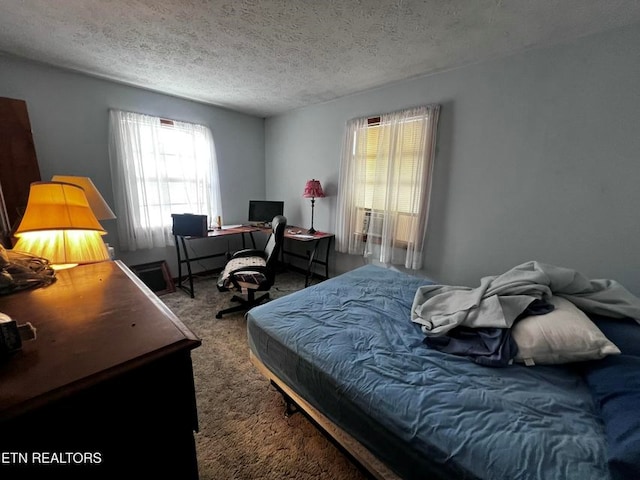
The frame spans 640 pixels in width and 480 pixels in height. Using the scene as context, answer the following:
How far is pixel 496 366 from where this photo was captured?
1.14 meters

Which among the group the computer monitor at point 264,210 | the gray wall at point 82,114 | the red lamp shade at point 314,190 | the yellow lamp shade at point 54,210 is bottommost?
the computer monitor at point 264,210

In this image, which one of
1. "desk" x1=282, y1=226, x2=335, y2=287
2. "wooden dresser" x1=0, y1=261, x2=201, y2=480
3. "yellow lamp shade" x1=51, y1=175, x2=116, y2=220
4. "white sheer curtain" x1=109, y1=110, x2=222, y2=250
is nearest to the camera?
"wooden dresser" x1=0, y1=261, x2=201, y2=480

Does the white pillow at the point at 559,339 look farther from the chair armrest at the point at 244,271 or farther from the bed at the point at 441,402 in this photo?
the chair armrest at the point at 244,271

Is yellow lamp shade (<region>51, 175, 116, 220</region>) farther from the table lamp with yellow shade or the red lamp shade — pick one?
the red lamp shade

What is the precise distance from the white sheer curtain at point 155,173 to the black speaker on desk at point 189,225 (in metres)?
0.49

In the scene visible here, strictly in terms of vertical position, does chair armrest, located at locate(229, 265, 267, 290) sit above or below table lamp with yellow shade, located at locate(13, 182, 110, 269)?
below

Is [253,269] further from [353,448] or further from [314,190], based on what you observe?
[353,448]

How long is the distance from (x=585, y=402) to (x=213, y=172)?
13.4 ft

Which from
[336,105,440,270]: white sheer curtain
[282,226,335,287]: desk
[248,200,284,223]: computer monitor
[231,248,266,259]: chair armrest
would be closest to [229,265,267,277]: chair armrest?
[231,248,266,259]: chair armrest

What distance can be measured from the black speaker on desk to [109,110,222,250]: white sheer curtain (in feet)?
1.62

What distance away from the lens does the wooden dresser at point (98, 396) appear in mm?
510

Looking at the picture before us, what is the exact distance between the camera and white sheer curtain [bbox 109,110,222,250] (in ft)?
9.71

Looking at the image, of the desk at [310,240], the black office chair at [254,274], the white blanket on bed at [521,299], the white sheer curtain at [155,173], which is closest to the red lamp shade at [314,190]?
the desk at [310,240]

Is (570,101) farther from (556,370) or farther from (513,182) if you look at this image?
(556,370)
